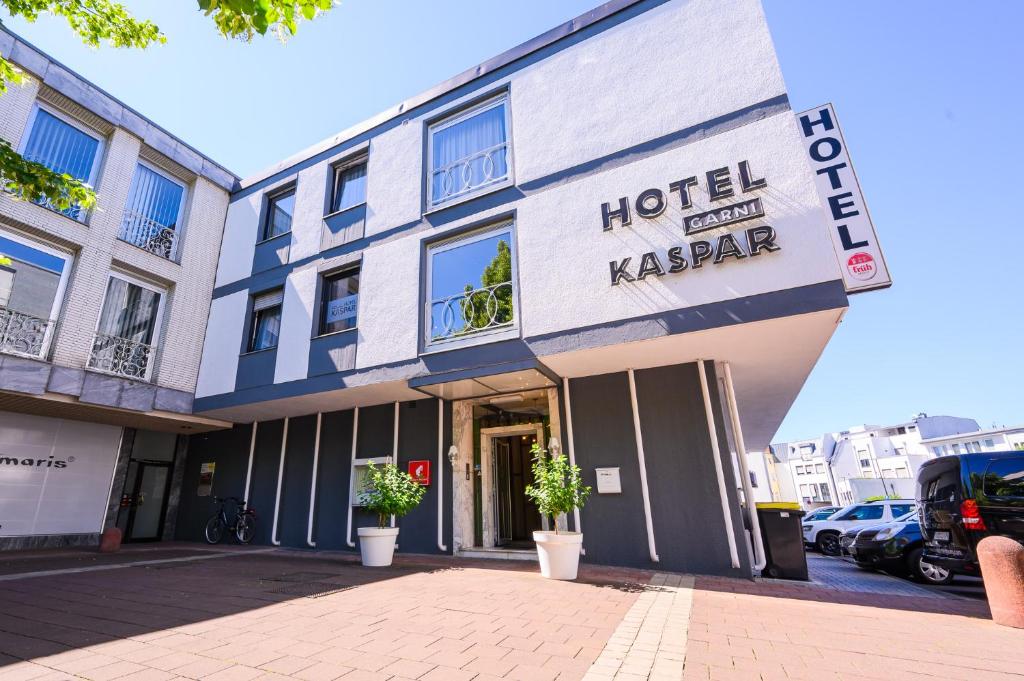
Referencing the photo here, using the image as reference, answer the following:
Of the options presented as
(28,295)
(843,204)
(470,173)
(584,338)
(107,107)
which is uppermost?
(107,107)

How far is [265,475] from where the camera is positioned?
11977 mm

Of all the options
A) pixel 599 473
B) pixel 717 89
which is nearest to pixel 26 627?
pixel 599 473

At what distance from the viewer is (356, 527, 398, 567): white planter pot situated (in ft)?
25.8

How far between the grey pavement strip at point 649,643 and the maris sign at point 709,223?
4494mm

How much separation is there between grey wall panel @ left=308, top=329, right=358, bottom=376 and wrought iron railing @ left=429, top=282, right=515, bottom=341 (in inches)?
78.8

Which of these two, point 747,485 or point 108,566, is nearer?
point 108,566

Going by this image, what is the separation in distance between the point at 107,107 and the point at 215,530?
1072cm

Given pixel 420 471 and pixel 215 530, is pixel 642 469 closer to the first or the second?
pixel 420 471

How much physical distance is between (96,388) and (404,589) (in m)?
8.90

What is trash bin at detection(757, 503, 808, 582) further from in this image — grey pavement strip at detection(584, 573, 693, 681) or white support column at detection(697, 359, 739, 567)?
grey pavement strip at detection(584, 573, 693, 681)

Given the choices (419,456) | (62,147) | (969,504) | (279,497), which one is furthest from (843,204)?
(62,147)

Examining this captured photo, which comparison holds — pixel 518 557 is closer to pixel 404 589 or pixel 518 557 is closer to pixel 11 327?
pixel 404 589

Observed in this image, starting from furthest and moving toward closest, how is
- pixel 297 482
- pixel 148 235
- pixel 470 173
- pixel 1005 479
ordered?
1. pixel 148 235
2. pixel 297 482
3. pixel 470 173
4. pixel 1005 479

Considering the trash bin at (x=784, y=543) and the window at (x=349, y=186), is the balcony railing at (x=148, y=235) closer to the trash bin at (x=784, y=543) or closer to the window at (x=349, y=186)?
the window at (x=349, y=186)
